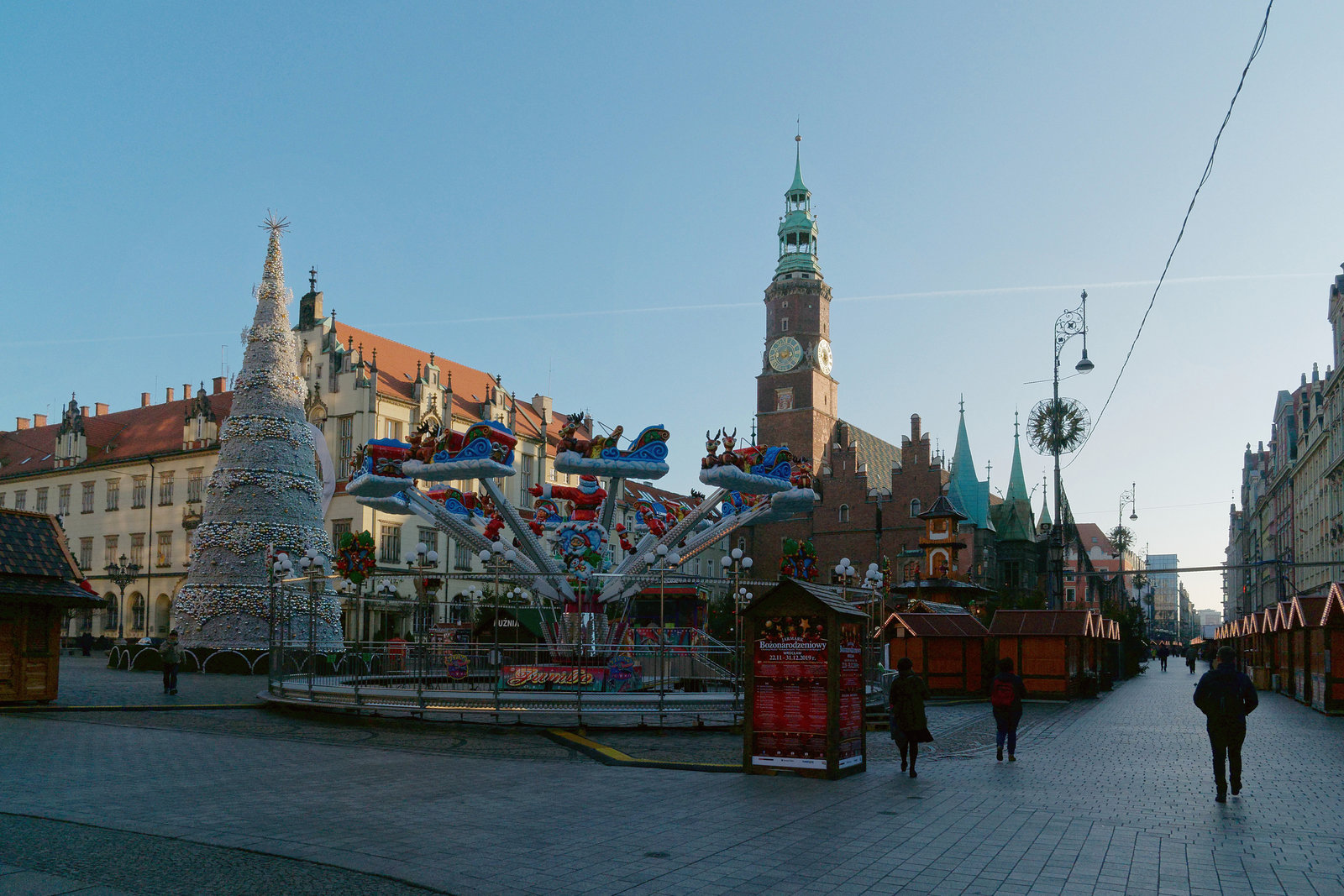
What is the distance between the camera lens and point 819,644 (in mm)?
13711

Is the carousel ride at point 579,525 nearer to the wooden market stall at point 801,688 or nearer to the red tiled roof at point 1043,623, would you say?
the wooden market stall at point 801,688

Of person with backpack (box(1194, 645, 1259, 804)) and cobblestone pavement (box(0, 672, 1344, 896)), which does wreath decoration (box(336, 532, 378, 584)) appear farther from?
person with backpack (box(1194, 645, 1259, 804))

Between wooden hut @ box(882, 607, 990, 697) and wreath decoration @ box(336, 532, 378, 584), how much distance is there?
15.9m

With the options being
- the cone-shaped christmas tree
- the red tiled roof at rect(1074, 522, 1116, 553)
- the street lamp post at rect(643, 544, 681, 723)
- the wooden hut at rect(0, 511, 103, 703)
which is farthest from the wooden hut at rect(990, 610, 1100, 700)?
the red tiled roof at rect(1074, 522, 1116, 553)

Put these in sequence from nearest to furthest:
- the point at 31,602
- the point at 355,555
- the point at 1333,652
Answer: the point at 355,555
the point at 31,602
the point at 1333,652

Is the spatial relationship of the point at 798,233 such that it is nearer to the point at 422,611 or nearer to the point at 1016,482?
the point at 1016,482

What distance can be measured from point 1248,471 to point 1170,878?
406 ft

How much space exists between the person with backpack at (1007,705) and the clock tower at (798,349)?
224ft

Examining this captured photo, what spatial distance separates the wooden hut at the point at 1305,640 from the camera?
26656 mm

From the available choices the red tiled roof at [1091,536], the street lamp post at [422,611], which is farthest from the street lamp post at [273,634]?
the red tiled roof at [1091,536]

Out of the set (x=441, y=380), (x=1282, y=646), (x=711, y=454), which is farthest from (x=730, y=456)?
(x=441, y=380)

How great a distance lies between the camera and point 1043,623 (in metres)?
30.8

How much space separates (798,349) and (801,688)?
7478cm

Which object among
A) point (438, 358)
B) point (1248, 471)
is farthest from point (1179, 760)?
point (1248, 471)
